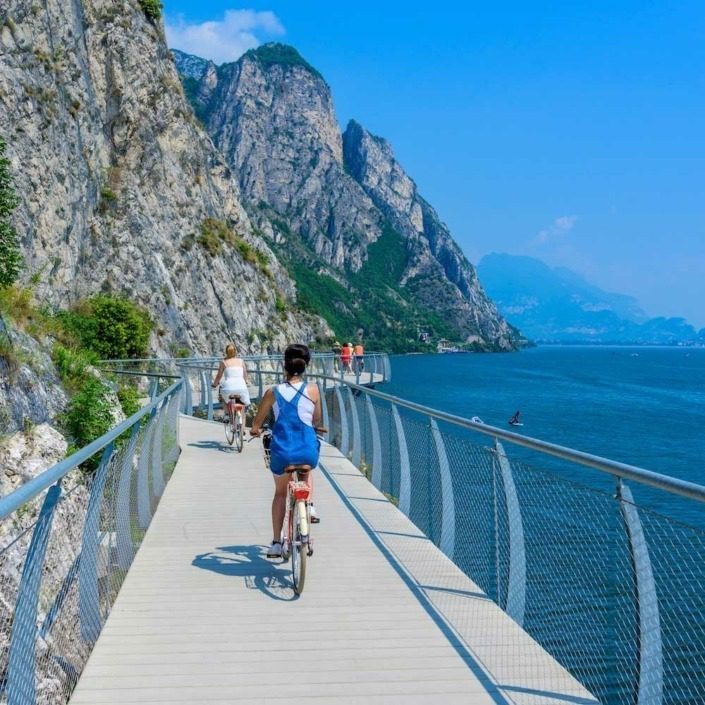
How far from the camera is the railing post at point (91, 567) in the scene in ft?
14.9

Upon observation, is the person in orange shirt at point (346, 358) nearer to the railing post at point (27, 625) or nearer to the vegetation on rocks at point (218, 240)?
the vegetation on rocks at point (218, 240)

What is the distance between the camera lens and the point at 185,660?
449 cm

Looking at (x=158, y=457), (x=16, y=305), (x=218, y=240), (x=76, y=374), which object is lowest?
(x=158, y=457)

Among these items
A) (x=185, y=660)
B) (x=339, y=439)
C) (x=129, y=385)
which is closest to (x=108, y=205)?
(x=129, y=385)

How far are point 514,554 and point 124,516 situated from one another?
2.99m

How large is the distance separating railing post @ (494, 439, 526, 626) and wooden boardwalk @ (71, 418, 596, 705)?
0.12m

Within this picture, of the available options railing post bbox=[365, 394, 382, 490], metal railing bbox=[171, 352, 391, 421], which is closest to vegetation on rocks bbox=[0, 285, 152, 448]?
metal railing bbox=[171, 352, 391, 421]

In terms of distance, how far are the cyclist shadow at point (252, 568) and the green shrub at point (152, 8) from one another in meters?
54.2

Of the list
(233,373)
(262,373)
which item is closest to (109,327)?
(262,373)

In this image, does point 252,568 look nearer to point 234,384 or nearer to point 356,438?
point 356,438

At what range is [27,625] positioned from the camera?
323 cm

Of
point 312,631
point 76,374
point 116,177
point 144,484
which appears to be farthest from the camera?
point 116,177

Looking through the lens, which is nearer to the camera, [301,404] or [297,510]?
[297,510]

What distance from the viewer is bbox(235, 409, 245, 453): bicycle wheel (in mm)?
13594
